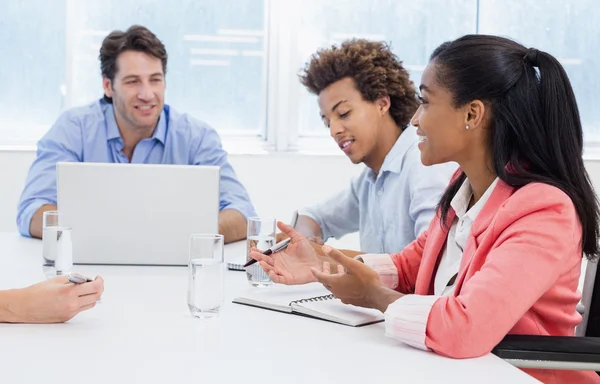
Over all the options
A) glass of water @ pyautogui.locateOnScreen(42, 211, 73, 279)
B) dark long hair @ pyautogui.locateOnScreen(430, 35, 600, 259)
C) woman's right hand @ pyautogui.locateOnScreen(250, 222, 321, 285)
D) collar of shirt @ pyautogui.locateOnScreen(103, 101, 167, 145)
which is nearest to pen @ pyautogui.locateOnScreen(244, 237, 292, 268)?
woman's right hand @ pyautogui.locateOnScreen(250, 222, 321, 285)

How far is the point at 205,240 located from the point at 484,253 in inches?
21.1

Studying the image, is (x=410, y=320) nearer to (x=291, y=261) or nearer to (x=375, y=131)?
(x=291, y=261)

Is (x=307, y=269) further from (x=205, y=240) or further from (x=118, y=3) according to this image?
(x=118, y=3)

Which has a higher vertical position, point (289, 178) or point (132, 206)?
point (132, 206)

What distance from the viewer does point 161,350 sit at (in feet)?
4.17

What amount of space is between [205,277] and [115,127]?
5.83 ft

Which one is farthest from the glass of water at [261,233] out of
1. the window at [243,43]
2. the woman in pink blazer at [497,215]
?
the window at [243,43]

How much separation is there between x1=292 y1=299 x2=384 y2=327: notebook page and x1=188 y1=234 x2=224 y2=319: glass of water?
7.0 inches

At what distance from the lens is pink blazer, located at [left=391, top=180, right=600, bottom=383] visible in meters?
1.27

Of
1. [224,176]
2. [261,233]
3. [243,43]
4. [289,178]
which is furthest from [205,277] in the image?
[243,43]

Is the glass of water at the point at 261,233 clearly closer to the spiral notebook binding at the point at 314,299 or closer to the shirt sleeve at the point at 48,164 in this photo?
the spiral notebook binding at the point at 314,299

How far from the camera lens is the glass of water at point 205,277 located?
4.81 ft

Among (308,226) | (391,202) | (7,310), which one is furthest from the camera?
(308,226)

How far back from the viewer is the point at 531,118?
1.47 metres
